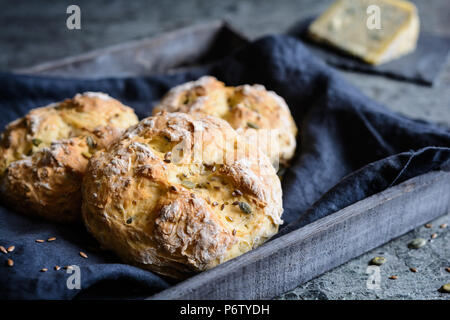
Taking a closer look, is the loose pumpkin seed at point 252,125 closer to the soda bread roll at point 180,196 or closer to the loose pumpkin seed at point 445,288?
the soda bread roll at point 180,196

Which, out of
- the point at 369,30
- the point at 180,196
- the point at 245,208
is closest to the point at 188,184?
the point at 180,196

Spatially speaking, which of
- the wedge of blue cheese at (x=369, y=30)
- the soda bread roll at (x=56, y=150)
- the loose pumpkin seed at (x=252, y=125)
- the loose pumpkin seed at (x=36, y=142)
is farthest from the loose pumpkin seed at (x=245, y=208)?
the wedge of blue cheese at (x=369, y=30)

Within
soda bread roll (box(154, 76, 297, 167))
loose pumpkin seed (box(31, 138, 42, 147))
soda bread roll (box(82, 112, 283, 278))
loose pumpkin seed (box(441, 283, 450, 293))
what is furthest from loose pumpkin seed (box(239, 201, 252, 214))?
loose pumpkin seed (box(31, 138, 42, 147))

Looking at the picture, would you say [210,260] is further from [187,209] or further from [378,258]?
[378,258]

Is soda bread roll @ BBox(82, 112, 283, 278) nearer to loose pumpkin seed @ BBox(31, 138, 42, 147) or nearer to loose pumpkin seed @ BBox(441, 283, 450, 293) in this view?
loose pumpkin seed @ BBox(31, 138, 42, 147)
